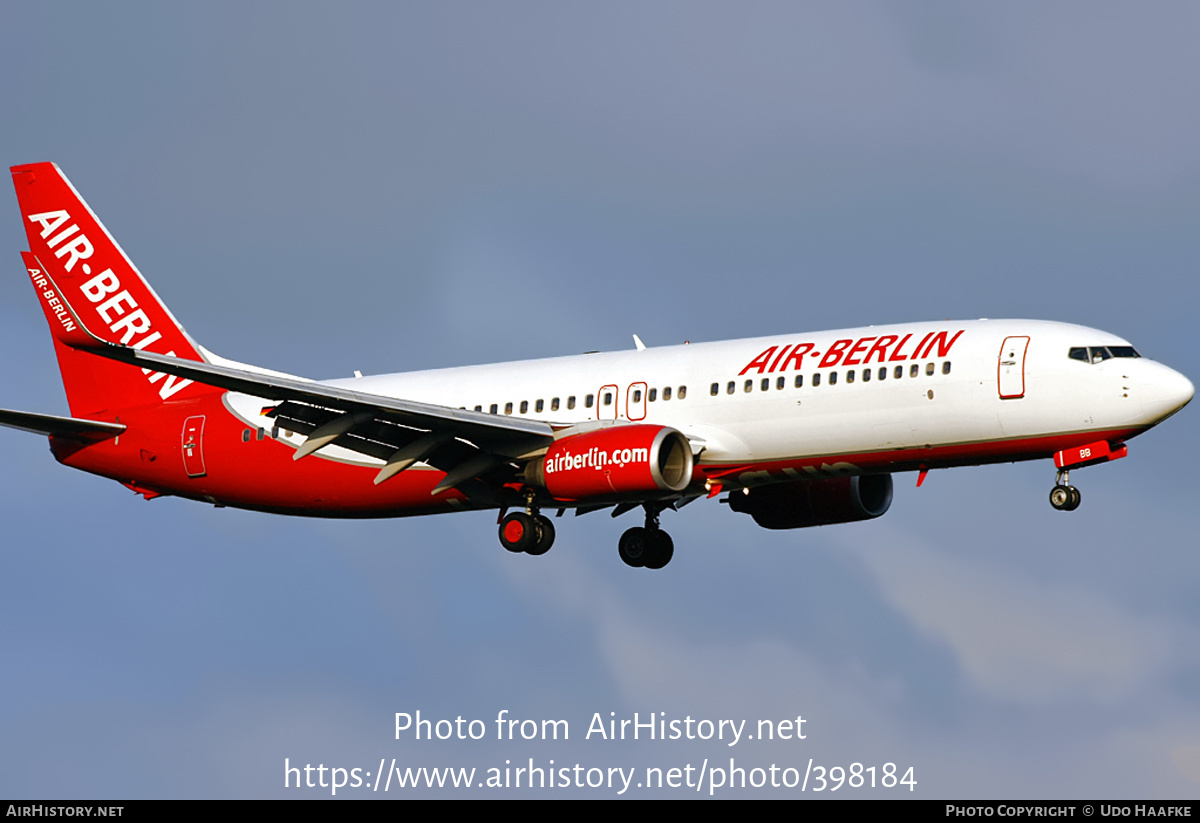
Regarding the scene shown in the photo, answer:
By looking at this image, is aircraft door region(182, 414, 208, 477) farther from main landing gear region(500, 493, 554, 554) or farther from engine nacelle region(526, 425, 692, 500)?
engine nacelle region(526, 425, 692, 500)

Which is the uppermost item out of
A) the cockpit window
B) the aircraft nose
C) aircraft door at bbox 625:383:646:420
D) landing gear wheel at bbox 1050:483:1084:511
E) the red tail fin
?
the red tail fin

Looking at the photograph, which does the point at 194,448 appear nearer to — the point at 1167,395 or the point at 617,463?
the point at 617,463

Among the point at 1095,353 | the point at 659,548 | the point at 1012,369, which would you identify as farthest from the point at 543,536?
the point at 1095,353

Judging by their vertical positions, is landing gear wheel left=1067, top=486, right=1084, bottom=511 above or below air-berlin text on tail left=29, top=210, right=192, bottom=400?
below

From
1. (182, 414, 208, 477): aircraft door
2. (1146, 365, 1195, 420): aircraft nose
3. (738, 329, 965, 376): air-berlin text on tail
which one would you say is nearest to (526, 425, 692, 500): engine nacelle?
(738, 329, 965, 376): air-berlin text on tail

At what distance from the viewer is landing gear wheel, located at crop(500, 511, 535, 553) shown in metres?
45.3

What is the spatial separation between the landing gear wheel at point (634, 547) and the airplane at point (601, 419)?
0.06 m

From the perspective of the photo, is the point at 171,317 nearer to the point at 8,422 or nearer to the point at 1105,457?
the point at 8,422

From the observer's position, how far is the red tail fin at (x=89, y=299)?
5269 cm

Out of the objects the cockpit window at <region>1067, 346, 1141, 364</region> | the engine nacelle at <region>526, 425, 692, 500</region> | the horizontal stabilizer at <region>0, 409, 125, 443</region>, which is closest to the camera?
the cockpit window at <region>1067, 346, 1141, 364</region>

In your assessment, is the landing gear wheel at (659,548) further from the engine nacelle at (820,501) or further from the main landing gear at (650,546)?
the engine nacelle at (820,501)

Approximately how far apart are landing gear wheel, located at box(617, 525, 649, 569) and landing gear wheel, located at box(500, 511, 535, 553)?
14.8 feet

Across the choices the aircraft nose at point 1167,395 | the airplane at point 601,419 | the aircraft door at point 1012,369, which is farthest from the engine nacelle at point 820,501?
the aircraft nose at point 1167,395

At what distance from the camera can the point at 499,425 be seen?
144 feet
